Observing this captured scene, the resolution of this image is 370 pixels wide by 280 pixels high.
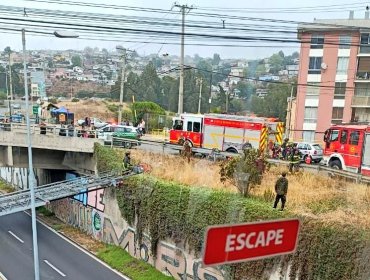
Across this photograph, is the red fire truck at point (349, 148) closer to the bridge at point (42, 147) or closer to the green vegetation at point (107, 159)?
the green vegetation at point (107, 159)

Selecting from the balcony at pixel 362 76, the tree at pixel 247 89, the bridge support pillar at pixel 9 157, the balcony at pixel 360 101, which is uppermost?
the balcony at pixel 362 76

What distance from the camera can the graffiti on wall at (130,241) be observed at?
1995 cm

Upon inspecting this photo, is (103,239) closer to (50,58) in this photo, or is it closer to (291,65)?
(291,65)

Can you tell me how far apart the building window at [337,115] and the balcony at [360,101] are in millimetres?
1439

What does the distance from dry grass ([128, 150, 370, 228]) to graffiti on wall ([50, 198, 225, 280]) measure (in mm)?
3541

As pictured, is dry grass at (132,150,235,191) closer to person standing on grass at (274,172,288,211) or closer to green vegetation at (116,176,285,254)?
green vegetation at (116,176,285,254)

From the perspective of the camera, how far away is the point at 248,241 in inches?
190

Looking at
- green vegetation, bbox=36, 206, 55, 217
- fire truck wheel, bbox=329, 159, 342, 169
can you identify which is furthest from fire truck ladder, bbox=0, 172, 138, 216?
fire truck wheel, bbox=329, 159, 342, 169

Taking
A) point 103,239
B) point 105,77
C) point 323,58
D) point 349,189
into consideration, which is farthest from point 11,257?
point 105,77

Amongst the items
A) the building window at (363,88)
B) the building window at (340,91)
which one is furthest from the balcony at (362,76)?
the building window at (340,91)

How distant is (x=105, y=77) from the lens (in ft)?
421

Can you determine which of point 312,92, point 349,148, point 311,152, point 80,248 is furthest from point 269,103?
point 312,92

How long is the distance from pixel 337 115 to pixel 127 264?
31.8 meters

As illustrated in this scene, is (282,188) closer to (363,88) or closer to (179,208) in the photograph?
(179,208)
